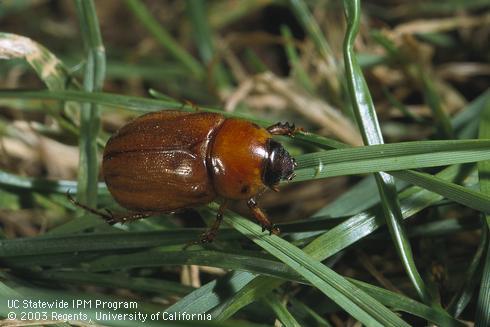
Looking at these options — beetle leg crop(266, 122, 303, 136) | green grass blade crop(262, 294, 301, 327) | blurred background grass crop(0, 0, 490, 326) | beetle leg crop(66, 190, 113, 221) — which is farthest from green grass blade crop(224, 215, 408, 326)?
beetle leg crop(66, 190, 113, 221)

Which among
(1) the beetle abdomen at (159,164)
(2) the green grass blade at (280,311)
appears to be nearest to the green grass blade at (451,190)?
(2) the green grass blade at (280,311)

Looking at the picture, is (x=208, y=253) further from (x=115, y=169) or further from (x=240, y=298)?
(x=115, y=169)

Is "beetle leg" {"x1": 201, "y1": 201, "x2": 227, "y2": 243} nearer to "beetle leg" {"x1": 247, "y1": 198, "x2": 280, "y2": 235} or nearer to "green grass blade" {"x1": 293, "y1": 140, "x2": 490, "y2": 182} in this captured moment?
"beetle leg" {"x1": 247, "y1": 198, "x2": 280, "y2": 235}

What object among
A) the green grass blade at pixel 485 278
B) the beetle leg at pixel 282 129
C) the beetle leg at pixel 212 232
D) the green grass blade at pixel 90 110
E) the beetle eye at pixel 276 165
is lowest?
the green grass blade at pixel 485 278

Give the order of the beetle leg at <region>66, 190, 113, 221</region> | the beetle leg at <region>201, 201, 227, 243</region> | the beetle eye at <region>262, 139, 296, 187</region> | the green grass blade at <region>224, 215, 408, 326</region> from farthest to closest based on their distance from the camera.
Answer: the beetle leg at <region>66, 190, 113, 221</region>
the beetle eye at <region>262, 139, 296, 187</region>
the beetle leg at <region>201, 201, 227, 243</region>
the green grass blade at <region>224, 215, 408, 326</region>

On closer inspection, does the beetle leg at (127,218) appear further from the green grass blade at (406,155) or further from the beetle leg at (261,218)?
the green grass blade at (406,155)

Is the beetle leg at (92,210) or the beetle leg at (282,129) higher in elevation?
the beetle leg at (282,129)

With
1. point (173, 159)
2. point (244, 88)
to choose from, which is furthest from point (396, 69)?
point (173, 159)

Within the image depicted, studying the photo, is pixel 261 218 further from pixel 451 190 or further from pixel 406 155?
pixel 451 190
